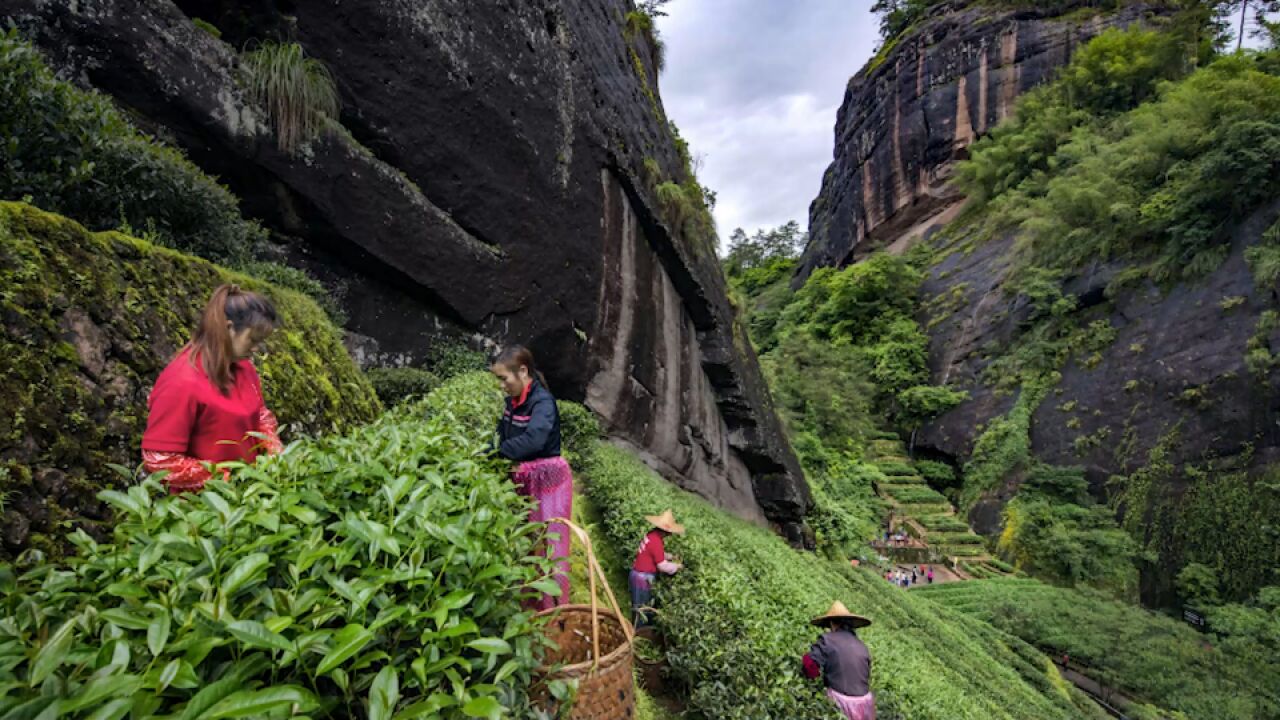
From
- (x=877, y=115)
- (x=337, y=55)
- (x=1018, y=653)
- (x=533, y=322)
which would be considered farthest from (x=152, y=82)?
(x=877, y=115)

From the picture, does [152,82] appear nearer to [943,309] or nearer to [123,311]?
[123,311]

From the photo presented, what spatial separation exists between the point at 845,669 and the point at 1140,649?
58.7 feet

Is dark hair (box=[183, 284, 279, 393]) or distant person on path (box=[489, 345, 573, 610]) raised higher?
dark hair (box=[183, 284, 279, 393])

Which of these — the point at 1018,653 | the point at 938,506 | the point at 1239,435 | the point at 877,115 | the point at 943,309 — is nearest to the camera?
the point at 1018,653

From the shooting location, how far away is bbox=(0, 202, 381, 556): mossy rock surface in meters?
1.96

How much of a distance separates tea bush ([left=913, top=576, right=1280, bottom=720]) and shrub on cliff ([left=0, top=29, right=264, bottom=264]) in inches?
846

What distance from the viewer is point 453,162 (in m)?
7.03

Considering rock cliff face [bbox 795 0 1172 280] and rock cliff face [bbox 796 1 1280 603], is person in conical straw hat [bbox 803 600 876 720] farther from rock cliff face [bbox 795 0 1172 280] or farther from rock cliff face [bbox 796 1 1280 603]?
rock cliff face [bbox 795 0 1172 280]

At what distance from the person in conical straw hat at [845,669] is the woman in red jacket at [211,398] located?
146 inches

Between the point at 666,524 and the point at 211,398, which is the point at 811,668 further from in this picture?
the point at 211,398

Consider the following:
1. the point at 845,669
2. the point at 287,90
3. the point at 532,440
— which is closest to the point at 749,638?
the point at 845,669

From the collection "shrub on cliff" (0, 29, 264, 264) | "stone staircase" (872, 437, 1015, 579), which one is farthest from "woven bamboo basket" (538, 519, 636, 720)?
"stone staircase" (872, 437, 1015, 579)

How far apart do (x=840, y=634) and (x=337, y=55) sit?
24.4ft

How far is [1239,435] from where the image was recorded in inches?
763
